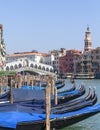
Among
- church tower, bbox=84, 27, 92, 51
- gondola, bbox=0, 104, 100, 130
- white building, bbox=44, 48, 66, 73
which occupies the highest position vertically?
church tower, bbox=84, 27, 92, 51

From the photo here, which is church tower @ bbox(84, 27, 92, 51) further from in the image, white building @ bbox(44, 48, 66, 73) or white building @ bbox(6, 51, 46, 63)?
white building @ bbox(6, 51, 46, 63)

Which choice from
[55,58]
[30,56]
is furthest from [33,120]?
[30,56]

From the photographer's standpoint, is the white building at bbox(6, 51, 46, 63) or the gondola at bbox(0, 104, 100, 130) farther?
the white building at bbox(6, 51, 46, 63)

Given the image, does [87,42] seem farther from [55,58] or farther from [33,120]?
[33,120]

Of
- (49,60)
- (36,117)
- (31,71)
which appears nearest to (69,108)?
(36,117)

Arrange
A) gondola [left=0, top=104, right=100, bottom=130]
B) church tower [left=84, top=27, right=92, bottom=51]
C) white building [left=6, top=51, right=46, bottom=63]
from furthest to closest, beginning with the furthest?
white building [left=6, top=51, right=46, bottom=63], church tower [left=84, top=27, right=92, bottom=51], gondola [left=0, top=104, right=100, bottom=130]

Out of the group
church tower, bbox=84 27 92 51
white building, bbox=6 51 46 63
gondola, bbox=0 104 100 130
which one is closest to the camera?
gondola, bbox=0 104 100 130

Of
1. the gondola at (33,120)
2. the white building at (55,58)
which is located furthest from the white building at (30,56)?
the gondola at (33,120)

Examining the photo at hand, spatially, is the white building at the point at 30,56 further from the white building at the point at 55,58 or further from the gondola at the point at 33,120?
the gondola at the point at 33,120

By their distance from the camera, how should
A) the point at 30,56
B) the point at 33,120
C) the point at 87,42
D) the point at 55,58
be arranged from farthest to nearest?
the point at 30,56, the point at 55,58, the point at 87,42, the point at 33,120

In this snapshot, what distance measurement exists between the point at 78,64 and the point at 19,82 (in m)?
41.4

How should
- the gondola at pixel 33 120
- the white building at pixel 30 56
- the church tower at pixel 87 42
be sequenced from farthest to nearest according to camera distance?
1. the white building at pixel 30 56
2. the church tower at pixel 87 42
3. the gondola at pixel 33 120

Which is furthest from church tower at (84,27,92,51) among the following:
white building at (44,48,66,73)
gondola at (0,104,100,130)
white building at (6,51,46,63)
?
gondola at (0,104,100,130)

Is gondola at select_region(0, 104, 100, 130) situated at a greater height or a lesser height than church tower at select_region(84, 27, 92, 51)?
lesser
